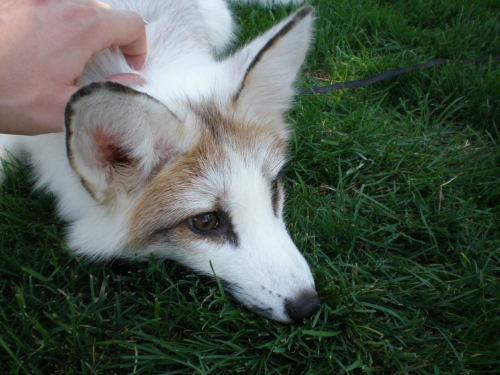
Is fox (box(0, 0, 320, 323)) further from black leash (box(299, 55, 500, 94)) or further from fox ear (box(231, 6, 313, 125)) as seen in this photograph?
black leash (box(299, 55, 500, 94))

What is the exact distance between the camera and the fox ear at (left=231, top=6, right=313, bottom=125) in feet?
6.65

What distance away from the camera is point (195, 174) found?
198 cm

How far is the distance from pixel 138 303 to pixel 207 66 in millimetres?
1457

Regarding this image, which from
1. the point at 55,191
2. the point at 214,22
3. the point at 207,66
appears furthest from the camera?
the point at 214,22

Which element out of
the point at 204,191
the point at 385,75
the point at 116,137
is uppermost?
the point at 116,137

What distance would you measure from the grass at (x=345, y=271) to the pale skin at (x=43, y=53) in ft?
2.34

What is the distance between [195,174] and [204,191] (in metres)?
0.09

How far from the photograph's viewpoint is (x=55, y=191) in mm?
2459

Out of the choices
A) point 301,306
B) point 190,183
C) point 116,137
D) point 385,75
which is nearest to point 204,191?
point 190,183

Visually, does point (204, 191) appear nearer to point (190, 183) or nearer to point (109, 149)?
point (190, 183)

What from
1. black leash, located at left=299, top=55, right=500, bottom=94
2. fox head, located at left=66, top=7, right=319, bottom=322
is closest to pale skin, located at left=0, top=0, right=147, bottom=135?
fox head, located at left=66, top=7, right=319, bottom=322

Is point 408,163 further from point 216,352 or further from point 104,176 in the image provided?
point 104,176

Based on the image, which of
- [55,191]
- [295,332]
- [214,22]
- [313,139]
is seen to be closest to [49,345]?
[55,191]

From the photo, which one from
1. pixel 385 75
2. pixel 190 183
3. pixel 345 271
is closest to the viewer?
pixel 190 183
